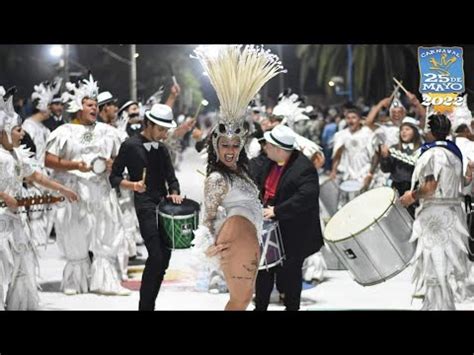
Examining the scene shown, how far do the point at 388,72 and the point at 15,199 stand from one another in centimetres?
1469

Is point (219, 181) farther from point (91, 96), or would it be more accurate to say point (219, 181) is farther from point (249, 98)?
point (91, 96)

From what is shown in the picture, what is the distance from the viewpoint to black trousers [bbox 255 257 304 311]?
7.29 m

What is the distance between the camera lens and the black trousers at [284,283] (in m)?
7.29

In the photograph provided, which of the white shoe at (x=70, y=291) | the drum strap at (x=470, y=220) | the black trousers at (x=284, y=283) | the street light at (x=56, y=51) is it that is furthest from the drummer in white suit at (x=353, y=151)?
the black trousers at (x=284, y=283)

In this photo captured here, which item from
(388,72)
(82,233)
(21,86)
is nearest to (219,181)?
(82,233)

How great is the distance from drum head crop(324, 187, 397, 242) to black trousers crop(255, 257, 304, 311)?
33 centimetres

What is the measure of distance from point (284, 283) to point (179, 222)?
915 millimetres

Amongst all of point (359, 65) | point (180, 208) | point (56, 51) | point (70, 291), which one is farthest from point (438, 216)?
point (359, 65)

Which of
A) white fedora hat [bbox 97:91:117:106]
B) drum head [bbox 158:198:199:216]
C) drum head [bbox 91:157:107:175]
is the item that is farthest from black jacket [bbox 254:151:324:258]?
white fedora hat [bbox 97:91:117:106]

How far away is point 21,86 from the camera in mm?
11016

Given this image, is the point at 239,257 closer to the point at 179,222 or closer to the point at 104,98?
the point at 179,222

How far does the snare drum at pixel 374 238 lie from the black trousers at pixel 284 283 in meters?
Answer: 0.33

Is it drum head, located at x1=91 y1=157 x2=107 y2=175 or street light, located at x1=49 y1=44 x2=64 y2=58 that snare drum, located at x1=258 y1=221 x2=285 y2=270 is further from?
street light, located at x1=49 y1=44 x2=64 y2=58

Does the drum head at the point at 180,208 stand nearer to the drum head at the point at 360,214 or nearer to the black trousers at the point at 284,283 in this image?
the black trousers at the point at 284,283
